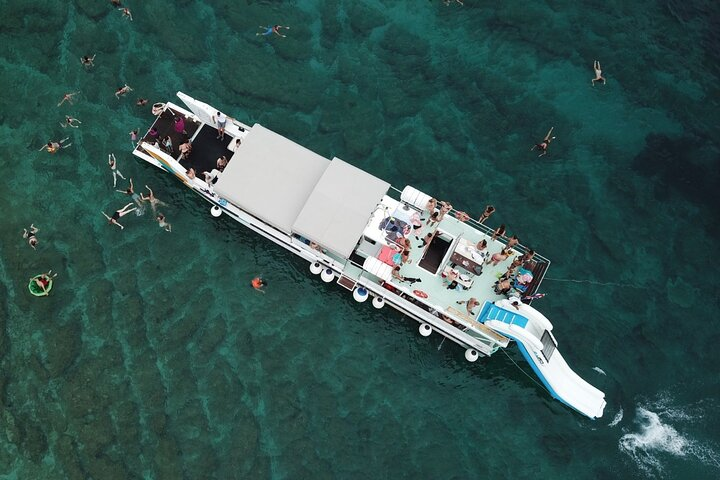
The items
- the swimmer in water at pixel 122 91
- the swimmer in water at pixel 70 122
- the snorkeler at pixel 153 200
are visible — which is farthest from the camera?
the swimmer in water at pixel 122 91

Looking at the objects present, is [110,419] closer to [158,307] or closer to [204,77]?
[158,307]

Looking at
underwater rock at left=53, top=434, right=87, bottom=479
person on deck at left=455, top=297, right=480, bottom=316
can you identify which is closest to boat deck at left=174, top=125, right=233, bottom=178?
person on deck at left=455, top=297, right=480, bottom=316

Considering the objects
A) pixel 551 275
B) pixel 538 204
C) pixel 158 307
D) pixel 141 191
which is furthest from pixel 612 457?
pixel 141 191

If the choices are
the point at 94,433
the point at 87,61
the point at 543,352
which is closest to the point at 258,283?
the point at 94,433

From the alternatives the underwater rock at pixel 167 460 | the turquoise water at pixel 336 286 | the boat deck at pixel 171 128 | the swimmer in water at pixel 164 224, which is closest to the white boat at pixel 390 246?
the boat deck at pixel 171 128

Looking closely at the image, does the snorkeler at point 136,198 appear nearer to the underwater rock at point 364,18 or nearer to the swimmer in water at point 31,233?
the swimmer in water at point 31,233
